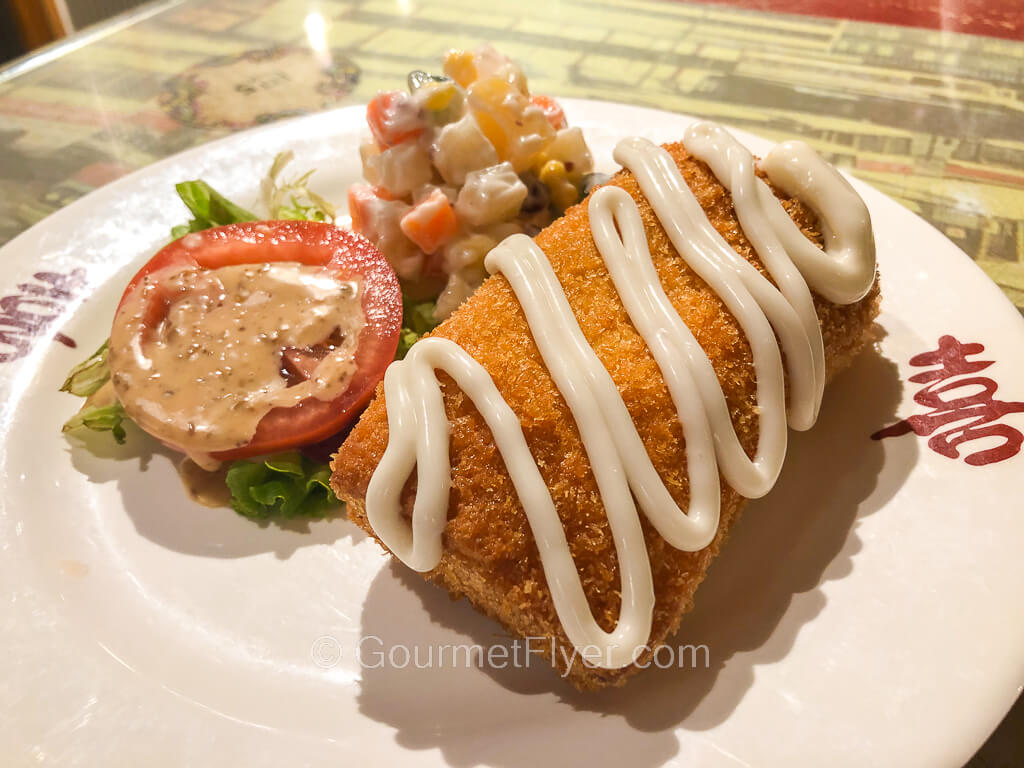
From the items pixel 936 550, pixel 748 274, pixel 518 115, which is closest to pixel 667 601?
pixel 936 550

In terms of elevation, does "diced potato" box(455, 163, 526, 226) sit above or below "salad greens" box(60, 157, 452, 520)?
above

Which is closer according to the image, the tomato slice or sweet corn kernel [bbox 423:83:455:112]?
the tomato slice

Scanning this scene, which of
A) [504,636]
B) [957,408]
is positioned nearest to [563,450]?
[504,636]

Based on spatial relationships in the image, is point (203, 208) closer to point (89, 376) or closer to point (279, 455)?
point (89, 376)

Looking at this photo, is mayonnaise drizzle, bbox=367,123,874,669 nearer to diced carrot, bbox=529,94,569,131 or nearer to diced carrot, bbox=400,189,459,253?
diced carrot, bbox=400,189,459,253

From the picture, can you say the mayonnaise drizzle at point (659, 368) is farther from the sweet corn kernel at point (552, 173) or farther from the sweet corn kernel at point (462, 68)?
the sweet corn kernel at point (462, 68)

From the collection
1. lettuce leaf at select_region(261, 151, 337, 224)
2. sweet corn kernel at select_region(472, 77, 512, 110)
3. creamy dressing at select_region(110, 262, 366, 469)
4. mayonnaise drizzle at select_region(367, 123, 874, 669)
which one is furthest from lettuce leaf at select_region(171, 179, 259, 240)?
mayonnaise drizzle at select_region(367, 123, 874, 669)

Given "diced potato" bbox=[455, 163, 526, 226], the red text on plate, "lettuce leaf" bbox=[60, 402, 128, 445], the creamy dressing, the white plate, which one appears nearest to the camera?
the white plate
